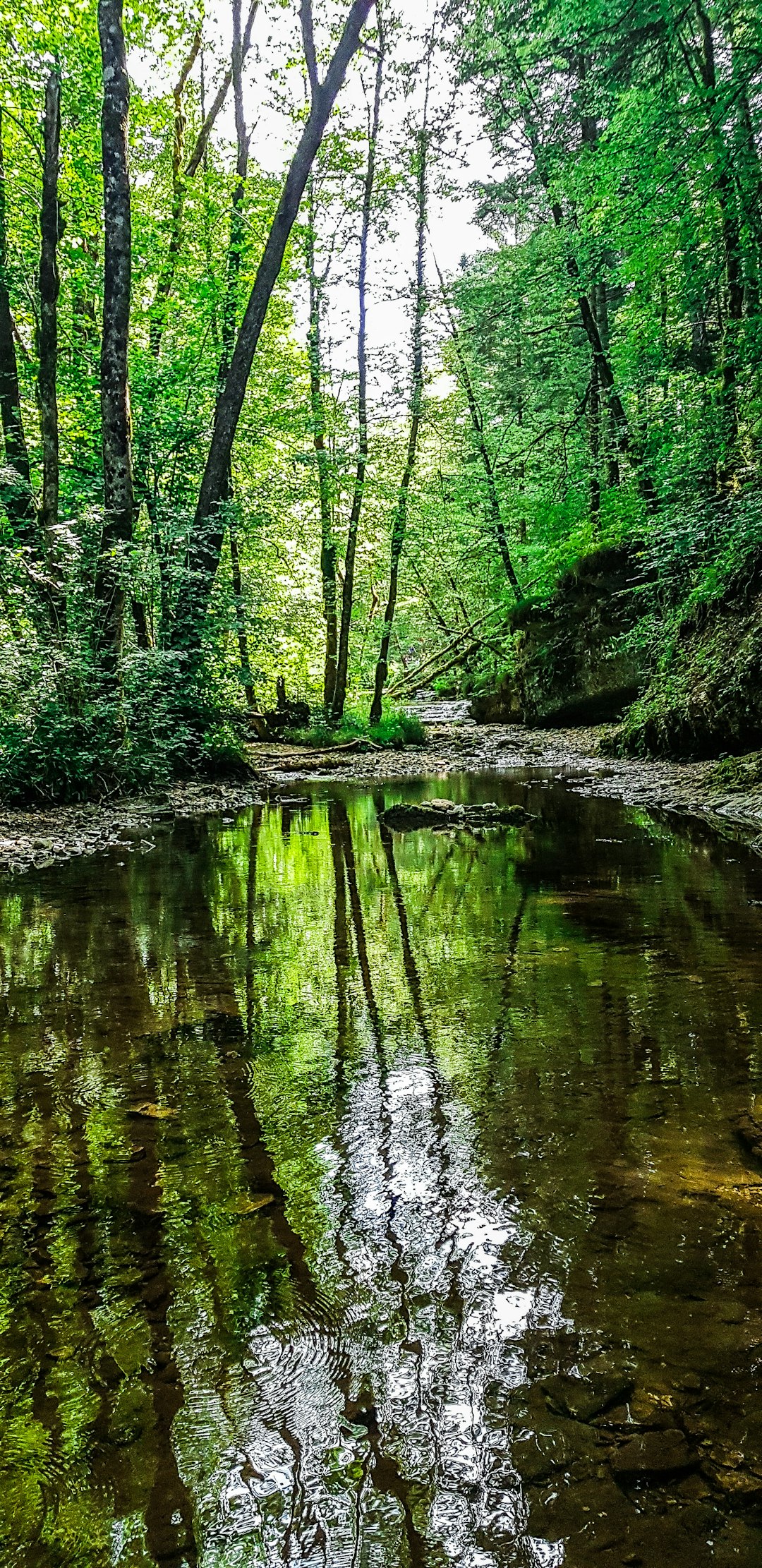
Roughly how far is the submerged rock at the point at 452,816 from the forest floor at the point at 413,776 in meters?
1.41

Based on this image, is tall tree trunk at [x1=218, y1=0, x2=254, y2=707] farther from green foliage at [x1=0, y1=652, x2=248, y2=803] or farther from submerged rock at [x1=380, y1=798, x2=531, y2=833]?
submerged rock at [x1=380, y1=798, x2=531, y2=833]

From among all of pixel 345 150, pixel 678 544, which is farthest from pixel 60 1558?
pixel 345 150

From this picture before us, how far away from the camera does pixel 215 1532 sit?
1139mm

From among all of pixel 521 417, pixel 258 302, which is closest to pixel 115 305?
pixel 258 302

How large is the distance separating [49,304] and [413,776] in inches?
325

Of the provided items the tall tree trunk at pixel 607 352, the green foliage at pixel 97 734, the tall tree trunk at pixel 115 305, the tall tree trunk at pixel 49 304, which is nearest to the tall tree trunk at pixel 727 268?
the tall tree trunk at pixel 607 352

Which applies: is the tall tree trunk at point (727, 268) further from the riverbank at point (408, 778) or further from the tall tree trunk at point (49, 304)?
the tall tree trunk at point (49, 304)

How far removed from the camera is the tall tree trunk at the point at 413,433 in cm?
1902

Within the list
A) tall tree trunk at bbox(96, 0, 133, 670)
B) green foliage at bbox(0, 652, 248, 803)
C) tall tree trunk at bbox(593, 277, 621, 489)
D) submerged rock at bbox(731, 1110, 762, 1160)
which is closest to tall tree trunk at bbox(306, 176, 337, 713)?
tall tree trunk at bbox(593, 277, 621, 489)

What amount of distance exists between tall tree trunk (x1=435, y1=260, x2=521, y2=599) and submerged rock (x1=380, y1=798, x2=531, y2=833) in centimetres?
1334

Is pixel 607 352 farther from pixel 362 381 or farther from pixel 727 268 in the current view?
pixel 727 268

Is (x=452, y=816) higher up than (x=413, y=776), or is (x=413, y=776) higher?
(x=413, y=776)

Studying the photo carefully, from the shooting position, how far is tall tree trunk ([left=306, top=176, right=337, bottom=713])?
18.2 metres

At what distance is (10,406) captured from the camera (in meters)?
11.9
